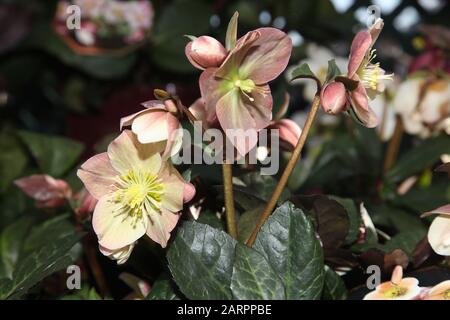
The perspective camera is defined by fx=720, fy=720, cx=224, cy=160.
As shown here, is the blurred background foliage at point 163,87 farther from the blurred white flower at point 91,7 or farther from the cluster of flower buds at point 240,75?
the cluster of flower buds at point 240,75

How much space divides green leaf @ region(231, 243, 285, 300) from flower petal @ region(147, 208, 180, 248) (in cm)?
5

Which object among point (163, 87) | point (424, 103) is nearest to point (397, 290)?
point (424, 103)

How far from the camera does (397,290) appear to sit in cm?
42

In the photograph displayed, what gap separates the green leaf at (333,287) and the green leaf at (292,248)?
1.6 inches

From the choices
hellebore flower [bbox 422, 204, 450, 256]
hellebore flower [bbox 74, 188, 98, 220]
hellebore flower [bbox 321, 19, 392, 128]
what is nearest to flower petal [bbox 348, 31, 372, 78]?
hellebore flower [bbox 321, 19, 392, 128]

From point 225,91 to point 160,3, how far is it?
67cm

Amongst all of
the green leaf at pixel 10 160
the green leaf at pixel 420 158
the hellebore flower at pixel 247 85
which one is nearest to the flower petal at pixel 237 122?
the hellebore flower at pixel 247 85

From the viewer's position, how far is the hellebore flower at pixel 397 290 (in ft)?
1.36

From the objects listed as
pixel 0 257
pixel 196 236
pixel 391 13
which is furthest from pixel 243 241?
pixel 391 13

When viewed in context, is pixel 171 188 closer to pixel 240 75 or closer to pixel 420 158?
pixel 240 75

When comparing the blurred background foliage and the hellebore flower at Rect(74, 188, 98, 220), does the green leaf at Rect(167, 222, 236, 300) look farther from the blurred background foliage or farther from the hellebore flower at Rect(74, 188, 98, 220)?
the blurred background foliage

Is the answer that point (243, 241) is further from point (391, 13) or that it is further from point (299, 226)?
point (391, 13)

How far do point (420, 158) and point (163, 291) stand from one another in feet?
1.18

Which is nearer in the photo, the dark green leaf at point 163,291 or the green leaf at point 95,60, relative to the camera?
the dark green leaf at point 163,291
